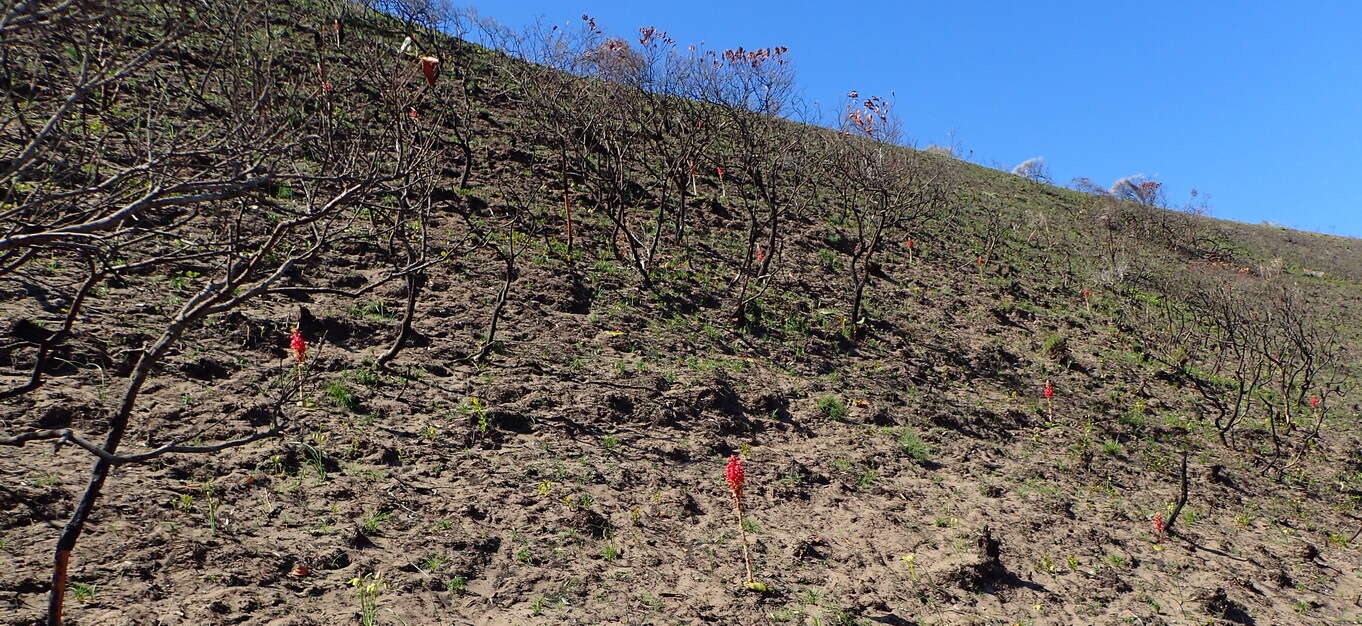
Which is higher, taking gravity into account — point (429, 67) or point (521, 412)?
point (429, 67)

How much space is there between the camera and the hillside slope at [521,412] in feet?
13.2

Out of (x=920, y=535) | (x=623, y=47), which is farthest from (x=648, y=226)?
(x=920, y=535)

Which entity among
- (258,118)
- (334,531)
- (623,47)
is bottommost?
(334,531)

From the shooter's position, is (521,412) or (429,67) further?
(521,412)

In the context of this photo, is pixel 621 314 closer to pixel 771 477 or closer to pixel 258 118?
pixel 771 477

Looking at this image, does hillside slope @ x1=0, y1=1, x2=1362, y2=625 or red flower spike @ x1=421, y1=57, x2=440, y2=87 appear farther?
red flower spike @ x1=421, y1=57, x2=440, y2=87

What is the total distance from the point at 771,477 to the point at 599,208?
7.02m

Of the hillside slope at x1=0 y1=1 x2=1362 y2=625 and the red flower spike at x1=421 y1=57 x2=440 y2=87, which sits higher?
the red flower spike at x1=421 y1=57 x2=440 y2=87

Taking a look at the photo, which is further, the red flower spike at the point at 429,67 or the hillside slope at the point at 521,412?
the red flower spike at the point at 429,67

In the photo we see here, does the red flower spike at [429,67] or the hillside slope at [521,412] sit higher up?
the red flower spike at [429,67]

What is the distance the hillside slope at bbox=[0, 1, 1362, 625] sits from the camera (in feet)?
13.2

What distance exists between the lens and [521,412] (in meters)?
6.76

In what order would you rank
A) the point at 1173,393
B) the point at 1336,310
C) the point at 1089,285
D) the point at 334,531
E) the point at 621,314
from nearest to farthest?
the point at 334,531 < the point at 621,314 < the point at 1173,393 < the point at 1089,285 < the point at 1336,310

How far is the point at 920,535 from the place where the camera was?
20.9 ft
